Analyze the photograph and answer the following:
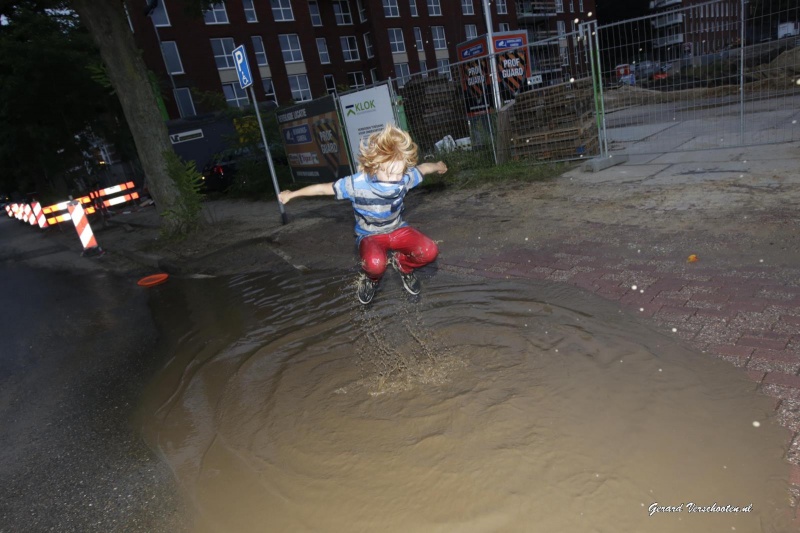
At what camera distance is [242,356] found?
430 centimetres

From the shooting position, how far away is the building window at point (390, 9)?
1758 inches

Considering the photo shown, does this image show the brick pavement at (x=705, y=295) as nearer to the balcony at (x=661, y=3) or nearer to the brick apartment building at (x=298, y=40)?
the brick apartment building at (x=298, y=40)

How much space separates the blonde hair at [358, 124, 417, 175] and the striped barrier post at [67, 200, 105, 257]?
9.74 m

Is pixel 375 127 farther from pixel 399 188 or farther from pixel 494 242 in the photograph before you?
pixel 399 188

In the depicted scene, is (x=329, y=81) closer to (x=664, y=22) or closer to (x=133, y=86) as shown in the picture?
(x=133, y=86)

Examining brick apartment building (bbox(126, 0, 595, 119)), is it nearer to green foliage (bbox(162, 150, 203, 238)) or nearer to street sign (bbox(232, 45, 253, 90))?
green foliage (bbox(162, 150, 203, 238))

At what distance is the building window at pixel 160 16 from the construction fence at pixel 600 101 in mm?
28322

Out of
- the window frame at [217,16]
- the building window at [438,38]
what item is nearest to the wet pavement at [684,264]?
the window frame at [217,16]

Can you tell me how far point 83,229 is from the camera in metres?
11.4

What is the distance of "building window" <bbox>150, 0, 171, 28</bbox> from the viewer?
33031mm

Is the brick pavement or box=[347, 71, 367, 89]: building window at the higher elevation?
box=[347, 71, 367, 89]: building window

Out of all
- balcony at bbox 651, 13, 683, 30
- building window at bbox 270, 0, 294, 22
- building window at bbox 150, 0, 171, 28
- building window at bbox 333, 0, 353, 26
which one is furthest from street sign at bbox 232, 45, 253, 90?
building window at bbox 333, 0, 353, 26

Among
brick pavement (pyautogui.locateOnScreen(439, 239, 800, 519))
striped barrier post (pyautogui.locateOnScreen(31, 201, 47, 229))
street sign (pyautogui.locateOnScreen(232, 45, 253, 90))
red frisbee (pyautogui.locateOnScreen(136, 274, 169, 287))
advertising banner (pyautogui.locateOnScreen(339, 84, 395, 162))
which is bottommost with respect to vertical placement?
brick pavement (pyautogui.locateOnScreen(439, 239, 800, 519))

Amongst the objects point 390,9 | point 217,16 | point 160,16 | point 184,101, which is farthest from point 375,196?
point 390,9
